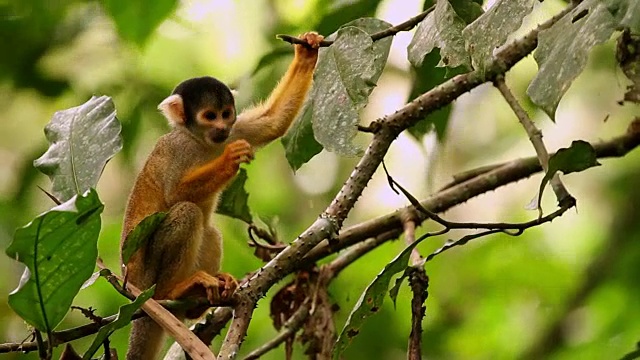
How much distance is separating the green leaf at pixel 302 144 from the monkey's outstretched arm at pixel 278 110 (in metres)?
0.51

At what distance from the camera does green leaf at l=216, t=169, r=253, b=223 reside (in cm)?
248

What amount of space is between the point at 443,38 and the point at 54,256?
2.46 ft

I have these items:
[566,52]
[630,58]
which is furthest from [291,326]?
[566,52]

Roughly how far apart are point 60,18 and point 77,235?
2202mm

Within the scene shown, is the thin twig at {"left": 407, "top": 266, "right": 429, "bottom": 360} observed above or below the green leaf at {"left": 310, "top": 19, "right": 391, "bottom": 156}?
below

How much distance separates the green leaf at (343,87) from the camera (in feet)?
5.01

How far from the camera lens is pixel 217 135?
286cm

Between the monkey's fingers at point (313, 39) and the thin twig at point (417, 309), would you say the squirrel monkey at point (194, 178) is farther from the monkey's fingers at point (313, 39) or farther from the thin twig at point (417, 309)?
the thin twig at point (417, 309)

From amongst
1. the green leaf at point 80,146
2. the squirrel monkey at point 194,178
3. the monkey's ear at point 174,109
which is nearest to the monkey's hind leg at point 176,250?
the squirrel monkey at point 194,178

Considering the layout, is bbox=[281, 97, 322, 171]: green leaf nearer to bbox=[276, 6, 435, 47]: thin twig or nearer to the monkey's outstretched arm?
bbox=[276, 6, 435, 47]: thin twig

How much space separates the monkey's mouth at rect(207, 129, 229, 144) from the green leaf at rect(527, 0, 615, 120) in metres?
1.71

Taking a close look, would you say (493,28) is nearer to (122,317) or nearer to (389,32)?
(389,32)

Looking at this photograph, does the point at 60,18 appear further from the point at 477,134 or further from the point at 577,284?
the point at 477,134

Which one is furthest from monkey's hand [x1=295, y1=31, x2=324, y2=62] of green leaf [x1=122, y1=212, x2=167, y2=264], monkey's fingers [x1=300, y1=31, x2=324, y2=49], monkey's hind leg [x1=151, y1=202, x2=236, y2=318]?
green leaf [x1=122, y1=212, x2=167, y2=264]
